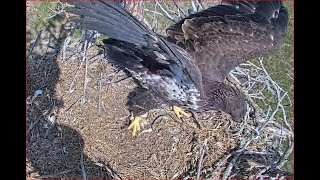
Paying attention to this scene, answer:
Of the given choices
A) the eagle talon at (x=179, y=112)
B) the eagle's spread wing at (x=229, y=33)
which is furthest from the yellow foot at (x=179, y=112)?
the eagle's spread wing at (x=229, y=33)

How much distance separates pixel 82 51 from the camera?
16.9 feet

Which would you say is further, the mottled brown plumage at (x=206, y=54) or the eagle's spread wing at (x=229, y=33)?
the eagle's spread wing at (x=229, y=33)

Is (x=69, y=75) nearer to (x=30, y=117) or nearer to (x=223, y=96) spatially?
(x=30, y=117)

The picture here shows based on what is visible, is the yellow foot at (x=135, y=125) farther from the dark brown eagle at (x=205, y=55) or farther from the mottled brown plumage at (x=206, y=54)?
the mottled brown plumage at (x=206, y=54)

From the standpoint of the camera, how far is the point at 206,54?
14.3 feet

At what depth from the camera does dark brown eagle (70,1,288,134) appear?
3828 millimetres

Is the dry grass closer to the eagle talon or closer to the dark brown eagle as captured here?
the eagle talon

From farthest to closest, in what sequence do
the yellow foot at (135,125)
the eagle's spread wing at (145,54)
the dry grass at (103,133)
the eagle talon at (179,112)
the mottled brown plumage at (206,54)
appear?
1. the eagle talon at (179,112)
2. the yellow foot at (135,125)
3. the dry grass at (103,133)
4. the mottled brown plumage at (206,54)
5. the eagle's spread wing at (145,54)

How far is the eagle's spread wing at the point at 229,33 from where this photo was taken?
14.2ft

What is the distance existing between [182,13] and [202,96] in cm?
187

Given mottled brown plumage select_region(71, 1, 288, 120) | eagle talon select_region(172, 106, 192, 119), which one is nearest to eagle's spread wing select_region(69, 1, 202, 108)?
mottled brown plumage select_region(71, 1, 288, 120)

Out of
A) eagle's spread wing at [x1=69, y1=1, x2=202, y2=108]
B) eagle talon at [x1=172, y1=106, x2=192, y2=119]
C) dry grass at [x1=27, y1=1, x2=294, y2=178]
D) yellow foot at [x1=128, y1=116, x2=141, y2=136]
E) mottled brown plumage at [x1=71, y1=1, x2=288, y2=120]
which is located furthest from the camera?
eagle talon at [x1=172, y1=106, x2=192, y2=119]

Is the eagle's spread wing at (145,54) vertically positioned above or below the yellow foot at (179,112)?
above

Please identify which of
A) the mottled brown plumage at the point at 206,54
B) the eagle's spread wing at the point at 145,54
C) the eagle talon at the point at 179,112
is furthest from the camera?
the eagle talon at the point at 179,112
